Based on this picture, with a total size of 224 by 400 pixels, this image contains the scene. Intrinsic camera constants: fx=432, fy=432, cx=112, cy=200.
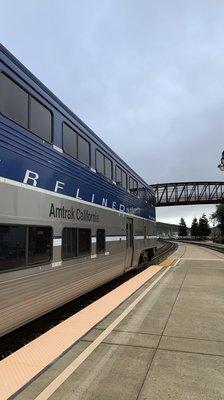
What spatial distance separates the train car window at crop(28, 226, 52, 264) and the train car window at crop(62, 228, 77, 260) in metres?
0.73

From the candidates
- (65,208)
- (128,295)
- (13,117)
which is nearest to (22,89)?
(13,117)

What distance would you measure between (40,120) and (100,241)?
4578 millimetres

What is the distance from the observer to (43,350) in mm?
5727

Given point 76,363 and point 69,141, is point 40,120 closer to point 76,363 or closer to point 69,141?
point 69,141

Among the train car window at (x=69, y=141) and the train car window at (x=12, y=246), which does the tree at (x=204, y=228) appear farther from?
the train car window at (x=12, y=246)

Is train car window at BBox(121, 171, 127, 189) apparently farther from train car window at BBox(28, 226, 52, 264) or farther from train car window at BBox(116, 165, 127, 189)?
train car window at BBox(28, 226, 52, 264)

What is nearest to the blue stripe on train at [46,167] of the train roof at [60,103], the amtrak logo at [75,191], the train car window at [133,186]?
the amtrak logo at [75,191]

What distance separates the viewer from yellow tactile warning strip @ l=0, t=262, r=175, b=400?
183 inches

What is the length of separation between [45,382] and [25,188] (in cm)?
283

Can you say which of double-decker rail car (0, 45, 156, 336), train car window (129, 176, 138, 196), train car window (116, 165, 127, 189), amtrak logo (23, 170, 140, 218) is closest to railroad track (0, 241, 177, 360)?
double-decker rail car (0, 45, 156, 336)

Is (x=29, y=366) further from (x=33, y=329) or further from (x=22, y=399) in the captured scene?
(x=33, y=329)

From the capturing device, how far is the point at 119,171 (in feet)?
A: 43.9

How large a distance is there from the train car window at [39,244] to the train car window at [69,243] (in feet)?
2.41

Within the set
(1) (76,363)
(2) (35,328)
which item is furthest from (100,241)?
(1) (76,363)
